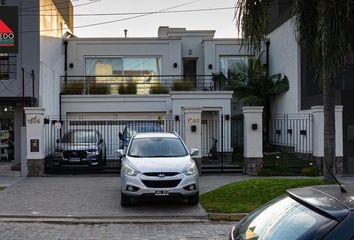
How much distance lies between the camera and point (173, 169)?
11.8 metres

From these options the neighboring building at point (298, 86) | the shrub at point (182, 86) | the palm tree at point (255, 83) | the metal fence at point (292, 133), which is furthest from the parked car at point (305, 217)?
the shrub at point (182, 86)

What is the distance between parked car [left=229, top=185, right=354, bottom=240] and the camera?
289 centimetres

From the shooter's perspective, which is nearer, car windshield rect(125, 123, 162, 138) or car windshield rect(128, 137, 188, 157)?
car windshield rect(128, 137, 188, 157)

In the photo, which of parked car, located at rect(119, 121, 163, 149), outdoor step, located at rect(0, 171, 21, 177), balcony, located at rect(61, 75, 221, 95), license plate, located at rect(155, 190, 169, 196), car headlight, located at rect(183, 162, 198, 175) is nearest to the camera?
license plate, located at rect(155, 190, 169, 196)

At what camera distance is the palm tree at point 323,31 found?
36.0 feet

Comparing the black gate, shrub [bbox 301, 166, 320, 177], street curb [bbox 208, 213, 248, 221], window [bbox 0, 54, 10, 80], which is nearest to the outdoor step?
window [bbox 0, 54, 10, 80]

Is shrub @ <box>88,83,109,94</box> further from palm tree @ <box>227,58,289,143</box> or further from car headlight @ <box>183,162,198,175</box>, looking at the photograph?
car headlight @ <box>183,162,198,175</box>

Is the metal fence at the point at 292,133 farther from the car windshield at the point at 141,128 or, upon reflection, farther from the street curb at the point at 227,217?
the street curb at the point at 227,217

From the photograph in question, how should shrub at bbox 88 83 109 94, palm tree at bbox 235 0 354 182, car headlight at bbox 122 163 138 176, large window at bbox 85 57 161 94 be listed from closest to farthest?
palm tree at bbox 235 0 354 182, car headlight at bbox 122 163 138 176, shrub at bbox 88 83 109 94, large window at bbox 85 57 161 94

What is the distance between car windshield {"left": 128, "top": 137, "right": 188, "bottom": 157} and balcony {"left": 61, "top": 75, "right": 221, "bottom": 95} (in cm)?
1220

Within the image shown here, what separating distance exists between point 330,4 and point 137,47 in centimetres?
1797

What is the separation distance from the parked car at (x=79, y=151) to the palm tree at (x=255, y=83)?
26.3ft

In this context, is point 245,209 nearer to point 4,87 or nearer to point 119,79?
point 4,87

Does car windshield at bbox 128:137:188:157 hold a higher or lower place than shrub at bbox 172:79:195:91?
lower
